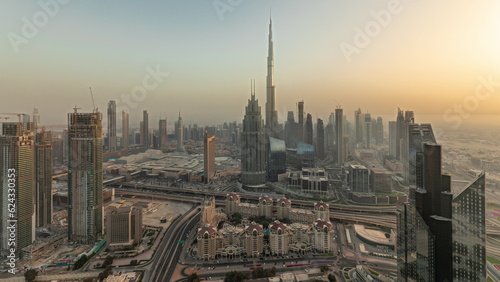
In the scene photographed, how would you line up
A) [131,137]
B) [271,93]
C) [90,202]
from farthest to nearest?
1. [131,137]
2. [271,93]
3. [90,202]

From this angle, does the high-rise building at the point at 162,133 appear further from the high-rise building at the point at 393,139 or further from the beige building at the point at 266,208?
the high-rise building at the point at 393,139

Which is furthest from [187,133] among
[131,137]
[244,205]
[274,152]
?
[244,205]

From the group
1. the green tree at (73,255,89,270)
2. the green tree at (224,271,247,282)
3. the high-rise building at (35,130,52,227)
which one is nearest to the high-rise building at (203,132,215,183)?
the high-rise building at (35,130,52,227)

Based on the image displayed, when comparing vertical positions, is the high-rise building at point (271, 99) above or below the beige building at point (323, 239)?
above

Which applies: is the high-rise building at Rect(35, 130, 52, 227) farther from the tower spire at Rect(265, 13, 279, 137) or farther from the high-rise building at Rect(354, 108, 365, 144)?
the high-rise building at Rect(354, 108, 365, 144)

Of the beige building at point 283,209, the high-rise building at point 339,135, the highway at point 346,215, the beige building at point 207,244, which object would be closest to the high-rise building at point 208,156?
the highway at point 346,215

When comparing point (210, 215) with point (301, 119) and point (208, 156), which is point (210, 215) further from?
point (301, 119)

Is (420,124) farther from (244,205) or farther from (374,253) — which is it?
(244,205)
